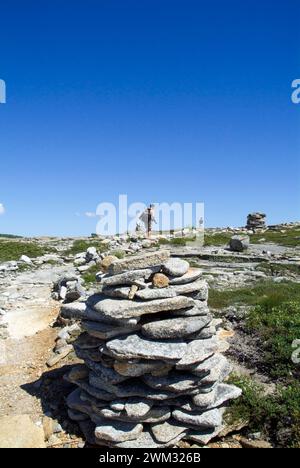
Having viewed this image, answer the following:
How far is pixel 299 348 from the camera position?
1109 cm

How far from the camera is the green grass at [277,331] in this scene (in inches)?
423

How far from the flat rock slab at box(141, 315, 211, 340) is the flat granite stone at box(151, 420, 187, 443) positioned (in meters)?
1.69

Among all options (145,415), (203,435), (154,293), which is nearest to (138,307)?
(154,293)

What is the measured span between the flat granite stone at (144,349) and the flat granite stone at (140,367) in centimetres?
20

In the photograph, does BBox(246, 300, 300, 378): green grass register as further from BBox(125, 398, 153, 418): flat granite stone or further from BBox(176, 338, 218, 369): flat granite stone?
BBox(125, 398, 153, 418): flat granite stone

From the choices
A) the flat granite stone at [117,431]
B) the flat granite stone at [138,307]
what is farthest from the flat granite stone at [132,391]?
the flat granite stone at [138,307]

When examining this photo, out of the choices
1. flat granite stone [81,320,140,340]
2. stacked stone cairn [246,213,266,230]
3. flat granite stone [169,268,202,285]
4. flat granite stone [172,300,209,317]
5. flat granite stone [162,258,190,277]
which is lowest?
flat granite stone [81,320,140,340]

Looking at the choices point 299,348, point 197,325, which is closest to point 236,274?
point 299,348

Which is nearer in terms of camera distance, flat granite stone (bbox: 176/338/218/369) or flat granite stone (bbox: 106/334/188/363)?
flat granite stone (bbox: 106/334/188/363)

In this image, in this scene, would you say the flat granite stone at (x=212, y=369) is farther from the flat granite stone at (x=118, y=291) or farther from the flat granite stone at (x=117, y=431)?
the flat granite stone at (x=118, y=291)

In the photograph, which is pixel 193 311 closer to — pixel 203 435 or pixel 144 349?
pixel 144 349

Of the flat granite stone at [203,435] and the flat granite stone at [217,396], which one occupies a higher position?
the flat granite stone at [217,396]

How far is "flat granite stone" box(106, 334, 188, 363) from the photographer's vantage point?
26.1 feet

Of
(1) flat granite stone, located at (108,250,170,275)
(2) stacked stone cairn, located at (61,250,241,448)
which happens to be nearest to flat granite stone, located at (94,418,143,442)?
(2) stacked stone cairn, located at (61,250,241,448)
